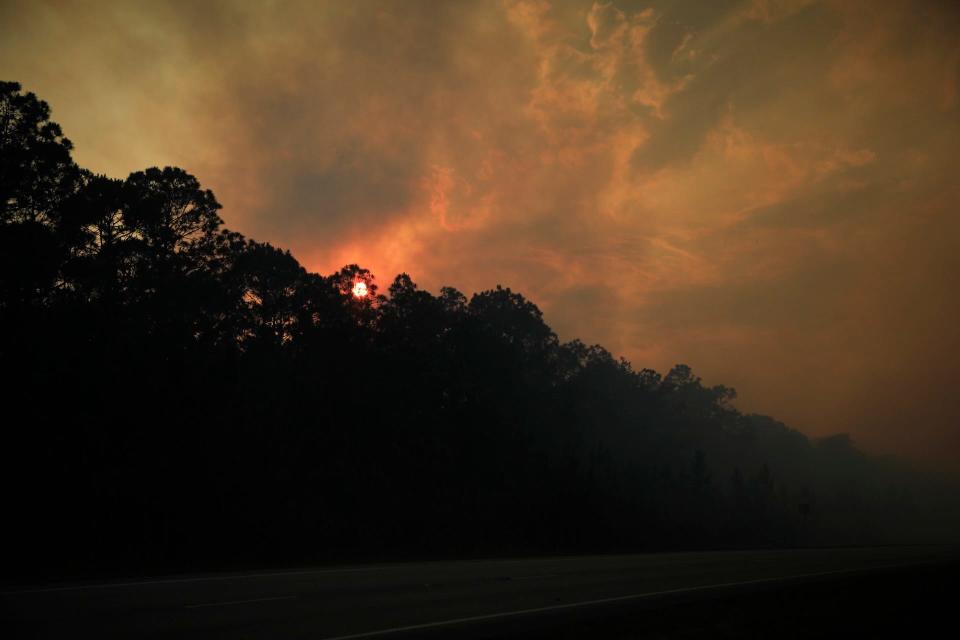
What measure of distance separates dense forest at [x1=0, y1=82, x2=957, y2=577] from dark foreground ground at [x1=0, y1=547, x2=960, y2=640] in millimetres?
8483

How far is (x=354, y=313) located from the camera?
52.8m

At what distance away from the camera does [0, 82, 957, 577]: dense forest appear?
26812 millimetres

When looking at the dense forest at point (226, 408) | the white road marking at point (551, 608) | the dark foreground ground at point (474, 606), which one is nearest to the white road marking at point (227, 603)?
the dark foreground ground at point (474, 606)

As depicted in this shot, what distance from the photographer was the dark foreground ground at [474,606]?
10.5m

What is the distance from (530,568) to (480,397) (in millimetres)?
36520

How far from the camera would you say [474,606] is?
523 inches

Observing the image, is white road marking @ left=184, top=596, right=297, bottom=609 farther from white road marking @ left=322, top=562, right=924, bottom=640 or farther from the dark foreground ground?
white road marking @ left=322, top=562, right=924, bottom=640

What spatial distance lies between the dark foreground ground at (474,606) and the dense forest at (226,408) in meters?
8.48

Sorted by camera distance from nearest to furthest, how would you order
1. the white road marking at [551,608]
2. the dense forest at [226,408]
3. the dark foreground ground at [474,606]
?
the white road marking at [551,608]
the dark foreground ground at [474,606]
the dense forest at [226,408]

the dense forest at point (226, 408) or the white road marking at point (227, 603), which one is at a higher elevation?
the dense forest at point (226, 408)

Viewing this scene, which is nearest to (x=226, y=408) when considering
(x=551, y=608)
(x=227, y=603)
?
(x=227, y=603)

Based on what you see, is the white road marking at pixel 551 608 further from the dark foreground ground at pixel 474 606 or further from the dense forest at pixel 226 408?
the dense forest at pixel 226 408

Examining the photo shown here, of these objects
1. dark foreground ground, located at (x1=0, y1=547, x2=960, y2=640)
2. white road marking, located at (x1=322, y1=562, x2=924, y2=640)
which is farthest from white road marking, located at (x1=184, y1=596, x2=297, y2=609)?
white road marking, located at (x1=322, y1=562, x2=924, y2=640)

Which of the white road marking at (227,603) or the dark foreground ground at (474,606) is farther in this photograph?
the white road marking at (227,603)
